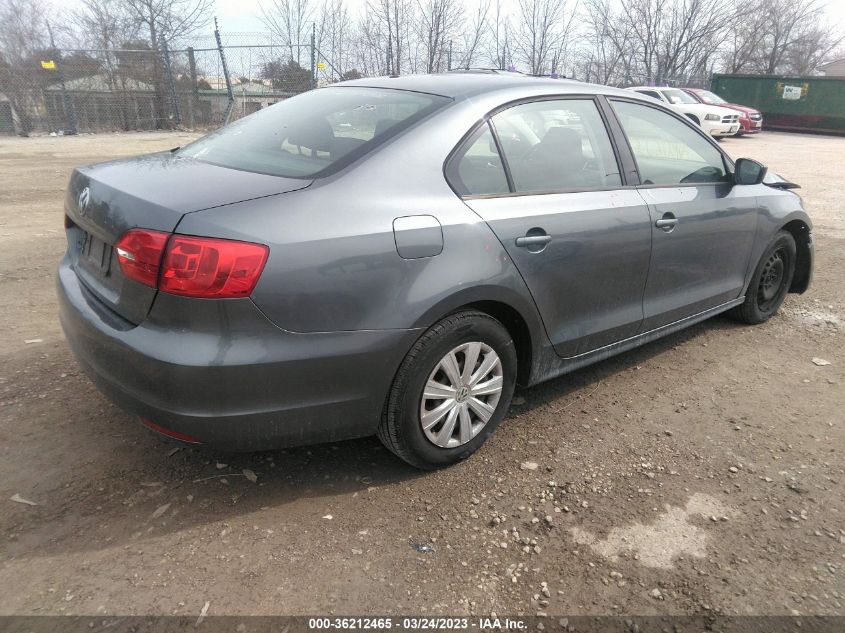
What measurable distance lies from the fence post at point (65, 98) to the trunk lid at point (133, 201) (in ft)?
57.4

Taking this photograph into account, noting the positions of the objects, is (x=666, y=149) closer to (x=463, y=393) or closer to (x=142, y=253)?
(x=463, y=393)

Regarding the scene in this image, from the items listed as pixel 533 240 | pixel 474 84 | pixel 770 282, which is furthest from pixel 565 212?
pixel 770 282

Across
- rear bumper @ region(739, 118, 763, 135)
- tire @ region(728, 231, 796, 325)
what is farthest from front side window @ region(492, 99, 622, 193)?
rear bumper @ region(739, 118, 763, 135)

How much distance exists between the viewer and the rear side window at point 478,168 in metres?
2.67

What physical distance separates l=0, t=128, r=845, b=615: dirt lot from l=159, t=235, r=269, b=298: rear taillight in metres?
0.96

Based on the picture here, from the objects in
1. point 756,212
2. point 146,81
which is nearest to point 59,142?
point 146,81

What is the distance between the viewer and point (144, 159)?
2.90 meters

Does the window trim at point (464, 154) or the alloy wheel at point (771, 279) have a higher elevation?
the window trim at point (464, 154)

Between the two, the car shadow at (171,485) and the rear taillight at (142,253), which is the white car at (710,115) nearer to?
the car shadow at (171,485)

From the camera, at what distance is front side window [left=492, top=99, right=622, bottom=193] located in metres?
2.93

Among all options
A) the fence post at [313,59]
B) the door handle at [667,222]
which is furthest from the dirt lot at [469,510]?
the fence post at [313,59]

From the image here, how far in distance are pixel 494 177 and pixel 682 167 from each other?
164cm

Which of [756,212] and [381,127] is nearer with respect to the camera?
[381,127]

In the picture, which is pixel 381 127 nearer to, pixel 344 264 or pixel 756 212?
pixel 344 264
